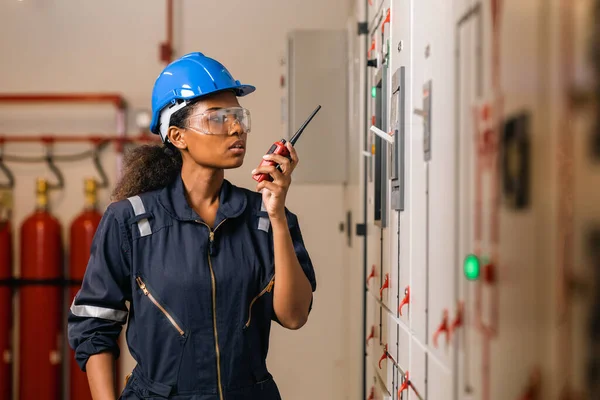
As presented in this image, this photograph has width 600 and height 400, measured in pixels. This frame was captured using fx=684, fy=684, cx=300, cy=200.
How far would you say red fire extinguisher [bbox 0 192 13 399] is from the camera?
11.5ft

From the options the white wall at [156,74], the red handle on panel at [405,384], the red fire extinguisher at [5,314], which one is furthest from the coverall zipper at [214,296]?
the red fire extinguisher at [5,314]

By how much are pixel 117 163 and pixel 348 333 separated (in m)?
1.52

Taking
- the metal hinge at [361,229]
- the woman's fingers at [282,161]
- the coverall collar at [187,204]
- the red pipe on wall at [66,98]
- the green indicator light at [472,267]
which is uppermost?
the red pipe on wall at [66,98]

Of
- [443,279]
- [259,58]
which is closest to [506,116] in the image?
[443,279]

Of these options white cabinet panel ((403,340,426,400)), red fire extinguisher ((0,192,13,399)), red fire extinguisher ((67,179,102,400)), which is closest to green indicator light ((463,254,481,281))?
white cabinet panel ((403,340,426,400))

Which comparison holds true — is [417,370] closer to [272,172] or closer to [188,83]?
[272,172]

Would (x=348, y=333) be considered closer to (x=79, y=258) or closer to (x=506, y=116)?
(x=79, y=258)

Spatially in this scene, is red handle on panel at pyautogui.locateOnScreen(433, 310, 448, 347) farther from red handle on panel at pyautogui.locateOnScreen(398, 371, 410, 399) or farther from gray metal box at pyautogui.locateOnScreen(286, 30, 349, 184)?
gray metal box at pyautogui.locateOnScreen(286, 30, 349, 184)

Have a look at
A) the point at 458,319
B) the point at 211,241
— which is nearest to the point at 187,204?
the point at 211,241

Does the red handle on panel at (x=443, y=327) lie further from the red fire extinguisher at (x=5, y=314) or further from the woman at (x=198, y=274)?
the red fire extinguisher at (x=5, y=314)

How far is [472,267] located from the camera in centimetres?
104

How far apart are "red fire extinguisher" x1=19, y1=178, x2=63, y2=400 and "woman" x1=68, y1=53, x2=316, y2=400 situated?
191cm

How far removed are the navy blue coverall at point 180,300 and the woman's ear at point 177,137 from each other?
0.15 m

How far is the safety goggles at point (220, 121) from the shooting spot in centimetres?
174
